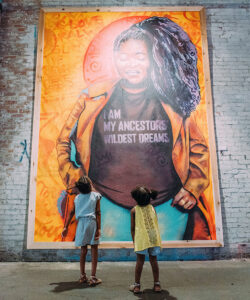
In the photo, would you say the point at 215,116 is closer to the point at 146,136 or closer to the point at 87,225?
the point at 146,136

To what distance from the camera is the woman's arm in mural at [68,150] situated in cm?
400

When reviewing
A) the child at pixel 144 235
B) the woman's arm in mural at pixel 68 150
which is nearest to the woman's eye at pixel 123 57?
the woman's arm in mural at pixel 68 150

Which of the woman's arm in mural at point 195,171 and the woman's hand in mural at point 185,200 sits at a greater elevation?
the woman's arm in mural at point 195,171

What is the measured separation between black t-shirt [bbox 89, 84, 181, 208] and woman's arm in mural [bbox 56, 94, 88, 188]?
30 cm

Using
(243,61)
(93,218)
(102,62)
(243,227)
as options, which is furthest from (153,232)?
(243,61)

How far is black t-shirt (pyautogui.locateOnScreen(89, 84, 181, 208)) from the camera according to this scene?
397 cm

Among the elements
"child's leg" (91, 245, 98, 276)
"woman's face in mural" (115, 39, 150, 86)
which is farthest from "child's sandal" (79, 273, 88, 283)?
"woman's face in mural" (115, 39, 150, 86)

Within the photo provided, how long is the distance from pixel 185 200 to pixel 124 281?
65.3 inches

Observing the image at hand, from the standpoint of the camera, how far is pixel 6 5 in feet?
15.3

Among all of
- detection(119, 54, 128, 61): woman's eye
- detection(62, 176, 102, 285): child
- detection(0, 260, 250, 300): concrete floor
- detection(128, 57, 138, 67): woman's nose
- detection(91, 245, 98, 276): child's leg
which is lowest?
detection(0, 260, 250, 300): concrete floor

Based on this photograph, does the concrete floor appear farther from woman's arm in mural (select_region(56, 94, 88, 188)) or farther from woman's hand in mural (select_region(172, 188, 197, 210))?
woman's arm in mural (select_region(56, 94, 88, 188))

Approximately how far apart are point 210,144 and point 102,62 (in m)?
2.56

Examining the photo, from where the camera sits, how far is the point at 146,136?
4.15 metres

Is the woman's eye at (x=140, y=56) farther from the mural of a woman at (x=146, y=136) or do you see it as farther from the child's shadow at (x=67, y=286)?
the child's shadow at (x=67, y=286)
